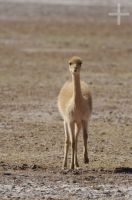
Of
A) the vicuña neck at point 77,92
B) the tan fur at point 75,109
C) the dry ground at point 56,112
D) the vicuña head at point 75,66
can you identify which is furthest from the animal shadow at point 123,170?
the vicuña head at point 75,66

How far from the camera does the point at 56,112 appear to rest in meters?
18.1

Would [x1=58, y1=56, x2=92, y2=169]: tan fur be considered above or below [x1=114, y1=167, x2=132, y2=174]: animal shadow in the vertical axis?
above

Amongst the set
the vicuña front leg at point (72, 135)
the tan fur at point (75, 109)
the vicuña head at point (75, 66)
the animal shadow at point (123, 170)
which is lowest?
the animal shadow at point (123, 170)

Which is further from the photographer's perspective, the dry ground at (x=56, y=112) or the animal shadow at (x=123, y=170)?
the animal shadow at (x=123, y=170)

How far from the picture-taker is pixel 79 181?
11.0 m

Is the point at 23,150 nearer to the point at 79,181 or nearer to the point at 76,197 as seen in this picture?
the point at 79,181

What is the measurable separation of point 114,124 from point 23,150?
320 cm

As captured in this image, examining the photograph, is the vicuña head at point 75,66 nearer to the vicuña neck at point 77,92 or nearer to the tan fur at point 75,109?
the tan fur at point 75,109

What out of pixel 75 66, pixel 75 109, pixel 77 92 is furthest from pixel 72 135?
pixel 75 66

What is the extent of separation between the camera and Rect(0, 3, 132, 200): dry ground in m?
10.9

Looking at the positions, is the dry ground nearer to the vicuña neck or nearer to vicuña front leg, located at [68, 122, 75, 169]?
vicuña front leg, located at [68, 122, 75, 169]

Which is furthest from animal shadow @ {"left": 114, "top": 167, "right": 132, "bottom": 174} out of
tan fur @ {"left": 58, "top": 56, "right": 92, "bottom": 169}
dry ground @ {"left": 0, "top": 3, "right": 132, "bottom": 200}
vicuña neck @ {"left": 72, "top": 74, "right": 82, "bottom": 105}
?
vicuña neck @ {"left": 72, "top": 74, "right": 82, "bottom": 105}

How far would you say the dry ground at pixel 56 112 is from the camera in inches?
429

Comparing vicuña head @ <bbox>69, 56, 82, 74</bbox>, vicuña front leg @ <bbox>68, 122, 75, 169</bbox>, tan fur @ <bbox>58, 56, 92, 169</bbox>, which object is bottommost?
vicuña front leg @ <bbox>68, 122, 75, 169</bbox>
